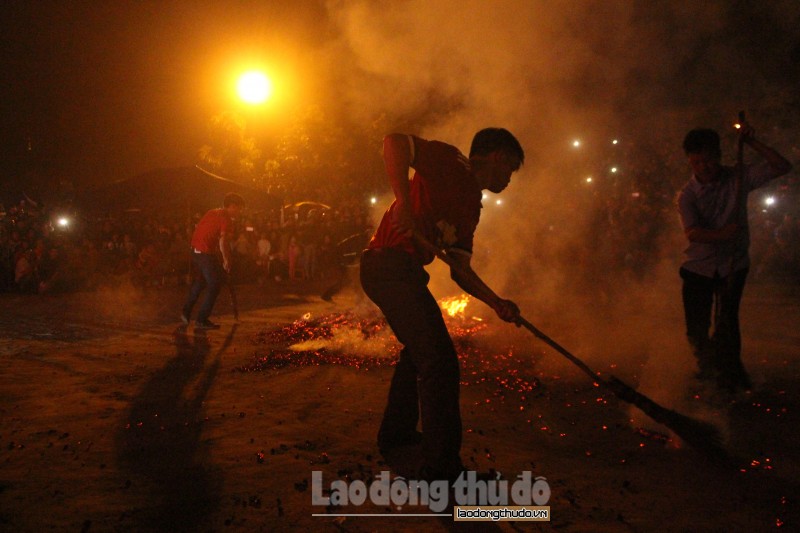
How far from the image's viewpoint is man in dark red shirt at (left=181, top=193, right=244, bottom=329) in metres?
7.66

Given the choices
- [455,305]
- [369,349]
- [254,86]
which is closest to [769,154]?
[369,349]

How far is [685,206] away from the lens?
430 centimetres

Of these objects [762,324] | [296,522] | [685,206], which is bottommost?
[296,522]

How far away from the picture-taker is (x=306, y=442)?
3.57 metres

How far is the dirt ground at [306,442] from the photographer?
265 centimetres

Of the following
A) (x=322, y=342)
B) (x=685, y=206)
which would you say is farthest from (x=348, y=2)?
(x=685, y=206)

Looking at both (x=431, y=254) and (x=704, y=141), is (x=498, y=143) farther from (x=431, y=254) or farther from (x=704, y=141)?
(x=704, y=141)

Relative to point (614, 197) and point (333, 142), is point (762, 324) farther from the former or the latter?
point (333, 142)

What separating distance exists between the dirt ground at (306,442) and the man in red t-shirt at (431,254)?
0.49m

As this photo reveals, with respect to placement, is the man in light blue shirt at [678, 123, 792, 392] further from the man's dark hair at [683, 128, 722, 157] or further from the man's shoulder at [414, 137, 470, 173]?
the man's shoulder at [414, 137, 470, 173]

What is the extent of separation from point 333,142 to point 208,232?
1000 cm

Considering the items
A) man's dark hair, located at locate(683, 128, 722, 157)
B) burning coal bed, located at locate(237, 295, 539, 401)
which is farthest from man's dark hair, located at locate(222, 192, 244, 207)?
man's dark hair, located at locate(683, 128, 722, 157)

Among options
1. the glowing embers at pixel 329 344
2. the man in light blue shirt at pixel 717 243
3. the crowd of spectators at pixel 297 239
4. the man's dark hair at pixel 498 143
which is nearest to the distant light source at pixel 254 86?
the crowd of spectators at pixel 297 239

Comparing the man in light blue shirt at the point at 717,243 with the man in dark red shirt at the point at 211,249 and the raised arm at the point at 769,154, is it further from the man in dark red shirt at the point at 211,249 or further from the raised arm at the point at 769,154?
the man in dark red shirt at the point at 211,249
